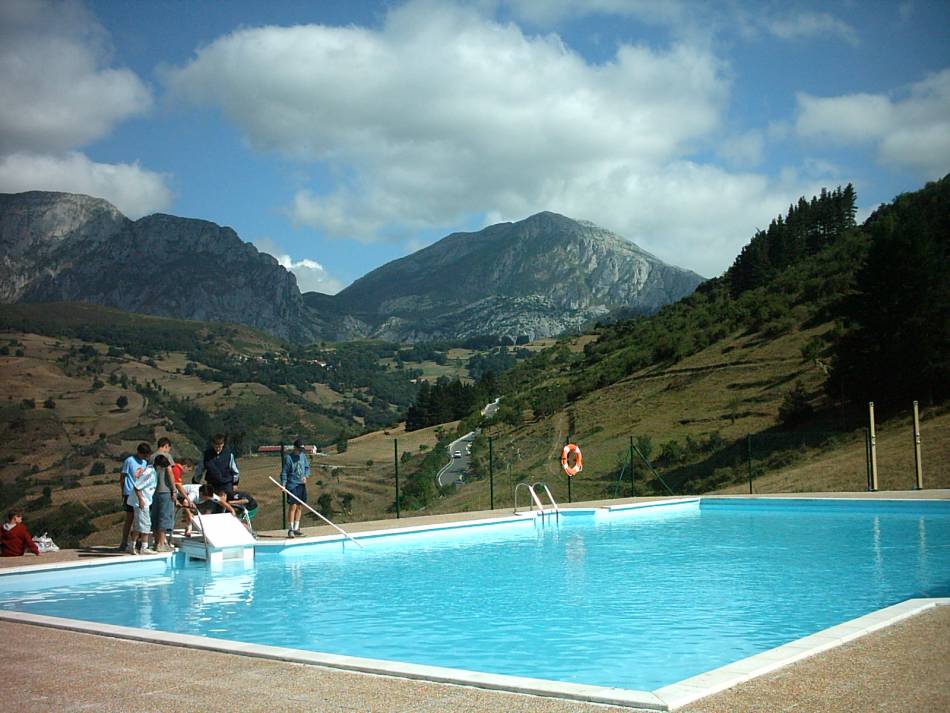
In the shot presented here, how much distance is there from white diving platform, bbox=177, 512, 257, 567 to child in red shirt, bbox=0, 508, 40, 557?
2295mm

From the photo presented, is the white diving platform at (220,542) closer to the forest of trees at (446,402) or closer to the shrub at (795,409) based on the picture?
the shrub at (795,409)

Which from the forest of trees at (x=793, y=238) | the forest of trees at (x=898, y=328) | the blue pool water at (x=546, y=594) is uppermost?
the forest of trees at (x=793, y=238)

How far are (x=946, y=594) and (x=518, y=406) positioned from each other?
47594 mm

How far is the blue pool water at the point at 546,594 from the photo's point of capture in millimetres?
7129

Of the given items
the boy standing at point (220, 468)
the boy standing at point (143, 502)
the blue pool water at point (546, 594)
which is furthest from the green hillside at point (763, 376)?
the boy standing at point (143, 502)

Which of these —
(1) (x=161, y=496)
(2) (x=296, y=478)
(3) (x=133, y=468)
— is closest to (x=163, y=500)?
(1) (x=161, y=496)

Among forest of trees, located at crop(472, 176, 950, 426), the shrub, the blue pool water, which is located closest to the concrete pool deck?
the blue pool water

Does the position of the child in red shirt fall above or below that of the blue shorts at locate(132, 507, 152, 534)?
below

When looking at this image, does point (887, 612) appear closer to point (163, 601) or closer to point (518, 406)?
point (163, 601)

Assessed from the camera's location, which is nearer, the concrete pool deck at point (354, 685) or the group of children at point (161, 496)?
the concrete pool deck at point (354, 685)

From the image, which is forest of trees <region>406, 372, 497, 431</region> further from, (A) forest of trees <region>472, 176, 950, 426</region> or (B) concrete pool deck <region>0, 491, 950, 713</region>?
(B) concrete pool deck <region>0, 491, 950, 713</region>

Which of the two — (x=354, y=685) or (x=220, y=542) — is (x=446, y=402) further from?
(x=354, y=685)

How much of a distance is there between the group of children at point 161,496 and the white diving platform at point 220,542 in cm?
32

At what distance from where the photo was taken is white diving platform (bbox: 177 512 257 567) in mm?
11961
